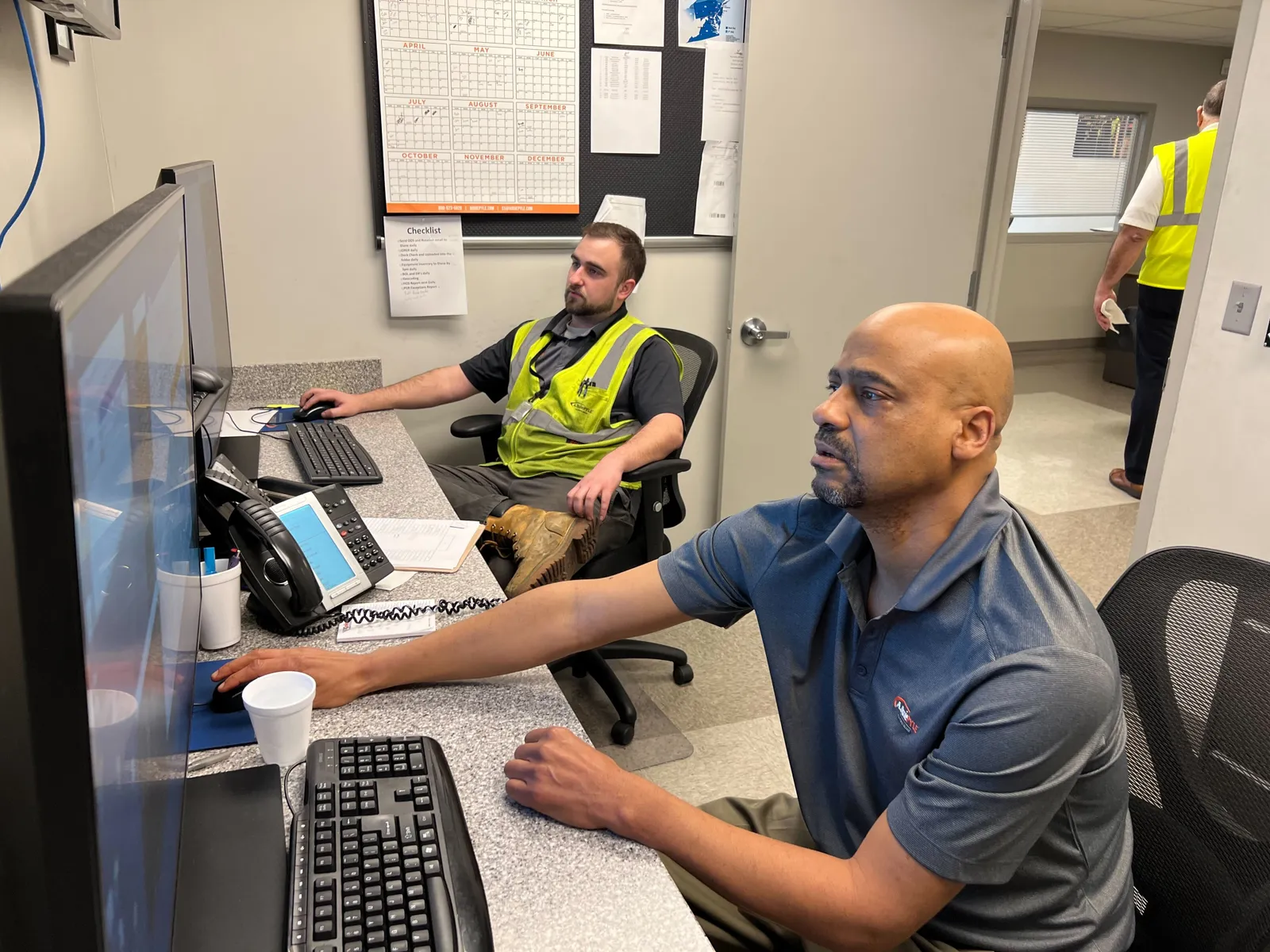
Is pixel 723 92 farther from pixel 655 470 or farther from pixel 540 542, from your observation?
pixel 540 542

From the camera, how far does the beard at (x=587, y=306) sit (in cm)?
256

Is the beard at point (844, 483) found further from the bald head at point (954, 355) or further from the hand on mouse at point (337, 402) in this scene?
the hand on mouse at point (337, 402)

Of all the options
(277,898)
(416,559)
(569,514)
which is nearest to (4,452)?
(277,898)

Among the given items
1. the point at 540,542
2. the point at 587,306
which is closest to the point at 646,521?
the point at 540,542

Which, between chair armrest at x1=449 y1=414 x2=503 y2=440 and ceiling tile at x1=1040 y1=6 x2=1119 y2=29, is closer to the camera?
chair armrest at x1=449 y1=414 x2=503 y2=440

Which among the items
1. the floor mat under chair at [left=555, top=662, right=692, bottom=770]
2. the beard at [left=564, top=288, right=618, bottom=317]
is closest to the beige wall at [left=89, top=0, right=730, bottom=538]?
the beard at [left=564, top=288, right=618, bottom=317]

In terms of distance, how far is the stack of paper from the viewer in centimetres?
158

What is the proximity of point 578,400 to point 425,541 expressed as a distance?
91 centimetres

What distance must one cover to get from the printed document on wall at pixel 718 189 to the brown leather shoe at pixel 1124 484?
245 centimetres

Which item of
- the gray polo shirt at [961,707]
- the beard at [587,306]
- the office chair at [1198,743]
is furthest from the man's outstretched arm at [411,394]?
the office chair at [1198,743]

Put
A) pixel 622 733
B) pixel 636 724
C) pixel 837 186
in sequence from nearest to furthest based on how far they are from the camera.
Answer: pixel 622 733 < pixel 636 724 < pixel 837 186

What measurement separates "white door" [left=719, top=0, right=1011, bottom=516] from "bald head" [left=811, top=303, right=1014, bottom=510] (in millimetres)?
1897

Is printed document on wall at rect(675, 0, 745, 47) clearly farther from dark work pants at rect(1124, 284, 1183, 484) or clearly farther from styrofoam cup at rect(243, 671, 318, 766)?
styrofoam cup at rect(243, 671, 318, 766)

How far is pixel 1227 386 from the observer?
2207 millimetres
